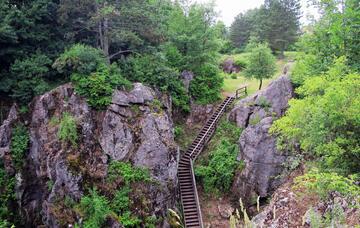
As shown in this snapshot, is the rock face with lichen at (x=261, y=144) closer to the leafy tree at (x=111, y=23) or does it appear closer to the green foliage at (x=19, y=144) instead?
the leafy tree at (x=111, y=23)

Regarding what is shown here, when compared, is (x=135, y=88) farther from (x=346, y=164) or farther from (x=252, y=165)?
(x=346, y=164)

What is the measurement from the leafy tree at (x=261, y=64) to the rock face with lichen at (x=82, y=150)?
1092 cm

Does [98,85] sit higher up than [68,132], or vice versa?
[98,85]

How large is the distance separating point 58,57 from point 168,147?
7.80m

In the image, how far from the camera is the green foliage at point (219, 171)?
57.7 feet

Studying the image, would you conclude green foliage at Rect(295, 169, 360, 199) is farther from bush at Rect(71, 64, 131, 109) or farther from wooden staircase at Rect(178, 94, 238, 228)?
bush at Rect(71, 64, 131, 109)

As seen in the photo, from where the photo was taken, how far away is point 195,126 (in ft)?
69.8

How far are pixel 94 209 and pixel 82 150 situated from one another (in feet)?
9.42

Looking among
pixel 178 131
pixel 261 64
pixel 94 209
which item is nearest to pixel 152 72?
pixel 178 131

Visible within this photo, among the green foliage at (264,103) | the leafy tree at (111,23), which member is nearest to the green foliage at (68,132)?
the leafy tree at (111,23)

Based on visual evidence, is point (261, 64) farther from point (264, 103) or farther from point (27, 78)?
point (27, 78)

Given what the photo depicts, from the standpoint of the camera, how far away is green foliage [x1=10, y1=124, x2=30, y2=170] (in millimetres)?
16109

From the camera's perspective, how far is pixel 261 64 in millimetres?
25219

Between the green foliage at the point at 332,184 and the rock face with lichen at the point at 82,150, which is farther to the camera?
the rock face with lichen at the point at 82,150
